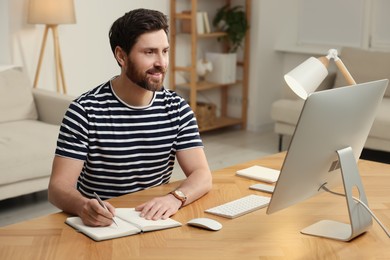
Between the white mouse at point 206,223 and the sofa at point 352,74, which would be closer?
the white mouse at point 206,223

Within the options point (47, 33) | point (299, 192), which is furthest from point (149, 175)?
point (47, 33)

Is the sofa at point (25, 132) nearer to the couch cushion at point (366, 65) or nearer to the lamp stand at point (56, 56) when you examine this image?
the lamp stand at point (56, 56)

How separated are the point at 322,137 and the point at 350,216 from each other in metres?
0.24

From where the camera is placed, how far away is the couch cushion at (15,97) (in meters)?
4.23

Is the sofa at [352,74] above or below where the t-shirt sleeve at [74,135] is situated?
below

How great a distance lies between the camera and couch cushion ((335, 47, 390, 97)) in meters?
5.12

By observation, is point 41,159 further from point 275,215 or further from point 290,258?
point 290,258

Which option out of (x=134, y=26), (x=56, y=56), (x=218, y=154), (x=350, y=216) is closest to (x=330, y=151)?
(x=350, y=216)

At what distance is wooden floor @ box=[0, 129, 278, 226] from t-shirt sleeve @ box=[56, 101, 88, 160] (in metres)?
1.71

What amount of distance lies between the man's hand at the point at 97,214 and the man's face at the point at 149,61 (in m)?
0.44

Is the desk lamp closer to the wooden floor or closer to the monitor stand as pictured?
the monitor stand

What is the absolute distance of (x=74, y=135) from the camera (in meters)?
2.02

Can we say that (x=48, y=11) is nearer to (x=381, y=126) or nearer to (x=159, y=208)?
(x=381, y=126)

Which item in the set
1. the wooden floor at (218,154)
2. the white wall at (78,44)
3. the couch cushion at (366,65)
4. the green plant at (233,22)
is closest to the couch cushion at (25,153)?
the wooden floor at (218,154)
